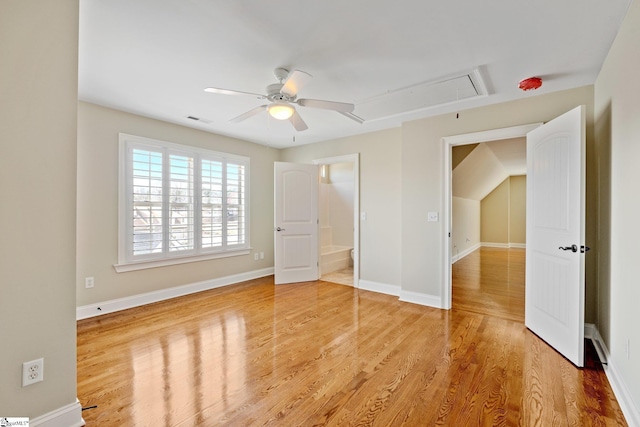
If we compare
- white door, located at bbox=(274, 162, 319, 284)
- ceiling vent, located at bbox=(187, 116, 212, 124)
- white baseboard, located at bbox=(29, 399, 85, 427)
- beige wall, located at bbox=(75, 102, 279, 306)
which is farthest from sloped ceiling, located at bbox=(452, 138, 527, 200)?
white baseboard, located at bbox=(29, 399, 85, 427)

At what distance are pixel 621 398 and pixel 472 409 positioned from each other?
94cm

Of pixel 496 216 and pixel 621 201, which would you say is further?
pixel 496 216

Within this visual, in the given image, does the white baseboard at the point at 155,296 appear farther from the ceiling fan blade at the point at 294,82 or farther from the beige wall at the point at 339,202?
the ceiling fan blade at the point at 294,82

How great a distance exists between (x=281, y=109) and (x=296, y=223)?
2.78m

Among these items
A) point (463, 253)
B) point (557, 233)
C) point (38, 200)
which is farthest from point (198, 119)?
point (463, 253)

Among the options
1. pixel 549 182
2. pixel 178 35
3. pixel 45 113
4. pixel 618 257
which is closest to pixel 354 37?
pixel 178 35

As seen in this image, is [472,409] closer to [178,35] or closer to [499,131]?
[499,131]

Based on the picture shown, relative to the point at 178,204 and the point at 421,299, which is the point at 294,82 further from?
the point at 421,299

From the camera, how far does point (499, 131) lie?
128 inches

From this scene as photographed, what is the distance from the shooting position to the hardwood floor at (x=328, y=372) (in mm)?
1742

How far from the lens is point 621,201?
1982 mm

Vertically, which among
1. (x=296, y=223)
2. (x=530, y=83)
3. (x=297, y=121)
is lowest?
(x=296, y=223)

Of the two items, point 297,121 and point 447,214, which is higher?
point 297,121

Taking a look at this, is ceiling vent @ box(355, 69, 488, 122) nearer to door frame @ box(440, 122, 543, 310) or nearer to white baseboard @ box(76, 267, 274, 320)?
door frame @ box(440, 122, 543, 310)
